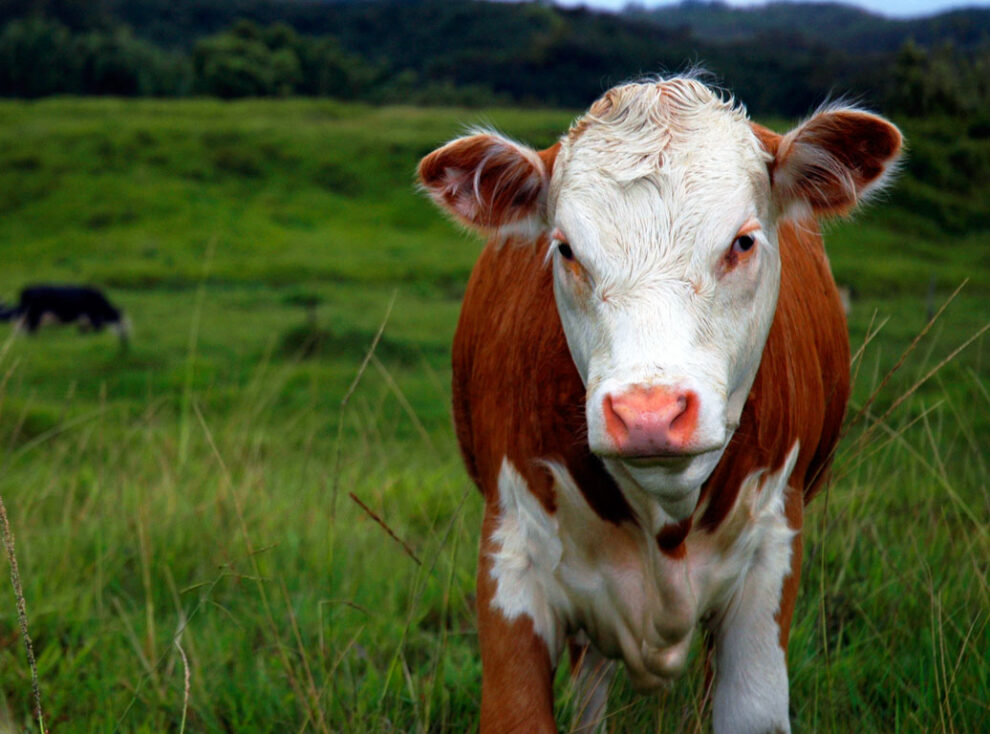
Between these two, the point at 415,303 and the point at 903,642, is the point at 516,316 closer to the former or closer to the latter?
the point at 903,642

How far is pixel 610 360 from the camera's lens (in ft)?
7.06

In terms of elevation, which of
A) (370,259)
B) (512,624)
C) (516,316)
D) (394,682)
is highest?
(516,316)

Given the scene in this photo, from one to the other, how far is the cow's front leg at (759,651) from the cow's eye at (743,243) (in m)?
0.82

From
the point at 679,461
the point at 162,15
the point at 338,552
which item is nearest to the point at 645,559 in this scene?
the point at 679,461

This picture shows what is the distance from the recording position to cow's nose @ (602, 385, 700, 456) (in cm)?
196

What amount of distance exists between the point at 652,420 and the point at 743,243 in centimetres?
62

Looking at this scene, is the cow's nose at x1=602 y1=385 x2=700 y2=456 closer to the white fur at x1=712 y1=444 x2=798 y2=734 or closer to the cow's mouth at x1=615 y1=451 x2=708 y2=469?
the cow's mouth at x1=615 y1=451 x2=708 y2=469

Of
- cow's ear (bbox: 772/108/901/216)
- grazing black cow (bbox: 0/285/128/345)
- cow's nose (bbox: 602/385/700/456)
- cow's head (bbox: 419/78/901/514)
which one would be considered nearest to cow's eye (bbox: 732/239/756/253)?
cow's head (bbox: 419/78/901/514)

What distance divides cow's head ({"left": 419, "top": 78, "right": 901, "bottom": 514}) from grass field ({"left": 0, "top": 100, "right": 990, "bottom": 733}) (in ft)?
1.52

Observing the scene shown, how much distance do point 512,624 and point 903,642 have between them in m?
1.52

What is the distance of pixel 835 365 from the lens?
11.6ft

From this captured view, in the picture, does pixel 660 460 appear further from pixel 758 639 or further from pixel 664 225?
pixel 758 639

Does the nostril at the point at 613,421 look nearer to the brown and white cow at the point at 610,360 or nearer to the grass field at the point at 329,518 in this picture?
the brown and white cow at the point at 610,360

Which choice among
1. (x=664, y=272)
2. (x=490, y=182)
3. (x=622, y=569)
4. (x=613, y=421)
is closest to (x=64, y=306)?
(x=490, y=182)
